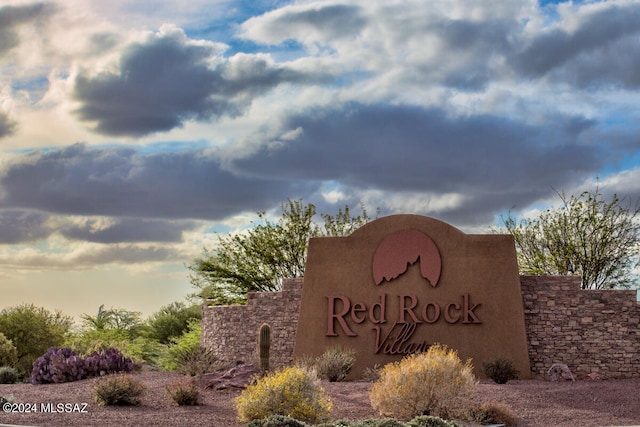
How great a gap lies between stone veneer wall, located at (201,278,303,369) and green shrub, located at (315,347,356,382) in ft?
9.55

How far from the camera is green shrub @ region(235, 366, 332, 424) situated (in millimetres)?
16094

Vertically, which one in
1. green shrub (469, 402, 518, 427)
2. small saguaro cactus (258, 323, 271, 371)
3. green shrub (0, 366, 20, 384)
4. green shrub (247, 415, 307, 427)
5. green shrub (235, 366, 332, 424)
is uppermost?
small saguaro cactus (258, 323, 271, 371)

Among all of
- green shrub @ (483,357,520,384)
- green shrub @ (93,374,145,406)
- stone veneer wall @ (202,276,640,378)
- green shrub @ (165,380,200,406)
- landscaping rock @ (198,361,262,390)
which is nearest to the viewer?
green shrub @ (165,380,200,406)

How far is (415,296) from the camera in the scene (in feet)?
90.1

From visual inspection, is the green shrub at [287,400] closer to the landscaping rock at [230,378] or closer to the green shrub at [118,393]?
the green shrub at [118,393]

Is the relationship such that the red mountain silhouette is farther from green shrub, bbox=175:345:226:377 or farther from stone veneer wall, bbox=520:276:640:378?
green shrub, bbox=175:345:226:377

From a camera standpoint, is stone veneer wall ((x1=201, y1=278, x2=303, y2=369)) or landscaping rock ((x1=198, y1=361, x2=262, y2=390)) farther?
stone veneer wall ((x1=201, y1=278, x2=303, y2=369))

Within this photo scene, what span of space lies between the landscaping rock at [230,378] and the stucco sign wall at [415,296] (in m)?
5.68

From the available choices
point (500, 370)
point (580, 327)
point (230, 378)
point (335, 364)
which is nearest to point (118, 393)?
point (230, 378)

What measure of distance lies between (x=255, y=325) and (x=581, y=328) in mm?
12283

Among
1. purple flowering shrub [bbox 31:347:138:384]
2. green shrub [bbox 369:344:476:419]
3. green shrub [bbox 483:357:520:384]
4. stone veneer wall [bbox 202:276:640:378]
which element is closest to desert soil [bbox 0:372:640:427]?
green shrub [bbox 483:357:520:384]

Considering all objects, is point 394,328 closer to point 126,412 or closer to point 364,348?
point 364,348

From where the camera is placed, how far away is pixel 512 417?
1683 cm

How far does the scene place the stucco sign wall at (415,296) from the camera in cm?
2681
